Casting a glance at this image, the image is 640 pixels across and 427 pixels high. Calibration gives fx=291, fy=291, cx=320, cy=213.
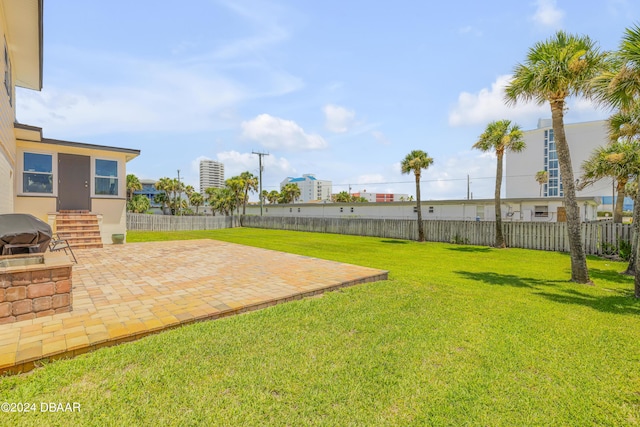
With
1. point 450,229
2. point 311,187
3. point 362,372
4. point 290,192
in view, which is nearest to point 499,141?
point 450,229

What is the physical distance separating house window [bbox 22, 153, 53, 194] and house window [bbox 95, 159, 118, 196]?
4.51 ft

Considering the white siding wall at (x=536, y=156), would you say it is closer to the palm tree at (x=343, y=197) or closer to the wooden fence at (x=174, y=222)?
the palm tree at (x=343, y=197)

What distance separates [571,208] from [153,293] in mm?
9392

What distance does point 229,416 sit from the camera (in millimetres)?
2070

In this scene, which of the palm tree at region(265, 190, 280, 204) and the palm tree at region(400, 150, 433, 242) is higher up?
the palm tree at region(265, 190, 280, 204)

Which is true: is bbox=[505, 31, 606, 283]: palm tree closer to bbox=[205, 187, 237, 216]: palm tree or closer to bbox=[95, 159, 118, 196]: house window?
bbox=[95, 159, 118, 196]: house window

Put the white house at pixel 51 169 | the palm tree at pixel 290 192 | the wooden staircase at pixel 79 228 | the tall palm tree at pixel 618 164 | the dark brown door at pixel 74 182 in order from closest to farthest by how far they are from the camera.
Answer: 1. the white house at pixel 51 169
2. the wooden staircase at pixel 79 228
3. the dark brown door at pixel 74 182
4. the tall palm tree at pixel 618 164
5. the palm tree at pixel 290 192

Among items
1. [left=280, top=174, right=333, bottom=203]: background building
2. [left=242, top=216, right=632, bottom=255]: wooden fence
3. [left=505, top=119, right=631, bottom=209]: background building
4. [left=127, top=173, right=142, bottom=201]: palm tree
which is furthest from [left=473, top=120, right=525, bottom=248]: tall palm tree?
[left=280, top=174, right=333, bottom=203]: background building

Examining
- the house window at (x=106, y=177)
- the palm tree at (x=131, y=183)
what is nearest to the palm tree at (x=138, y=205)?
the palm tree at (x=131, y=183)

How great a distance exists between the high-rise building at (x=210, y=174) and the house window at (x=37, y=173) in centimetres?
12288

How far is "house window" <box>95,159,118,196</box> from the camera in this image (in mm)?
11617

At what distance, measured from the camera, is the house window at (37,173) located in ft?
33.5

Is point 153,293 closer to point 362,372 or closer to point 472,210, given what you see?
point 362,372

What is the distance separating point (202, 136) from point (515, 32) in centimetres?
1779
